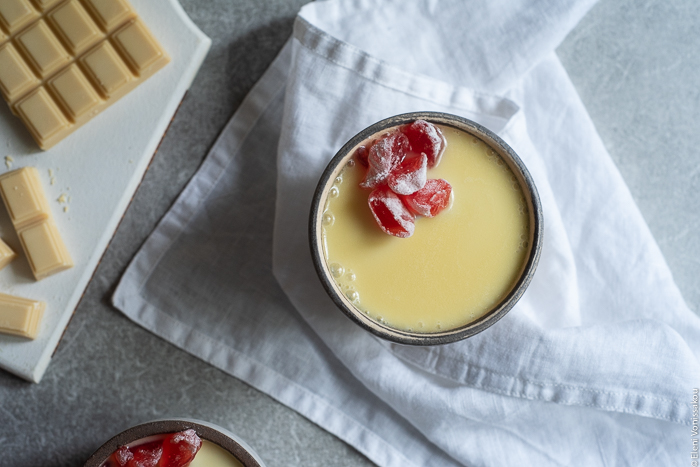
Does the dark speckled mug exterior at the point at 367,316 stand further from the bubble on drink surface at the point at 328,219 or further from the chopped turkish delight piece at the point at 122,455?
the chopped turkish delight piece at the point at 122,455

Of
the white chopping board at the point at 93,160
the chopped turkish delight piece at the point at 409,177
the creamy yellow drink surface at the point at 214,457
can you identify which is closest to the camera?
Result: the chopped turkish delight piece at the point at 409,177

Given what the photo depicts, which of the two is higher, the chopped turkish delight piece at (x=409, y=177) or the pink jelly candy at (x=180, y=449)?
the chopped turkish delight piece at (x=409, y=177)

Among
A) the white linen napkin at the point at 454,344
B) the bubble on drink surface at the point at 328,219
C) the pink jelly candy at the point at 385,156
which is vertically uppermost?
the pink jelly candy at the point at 385,156

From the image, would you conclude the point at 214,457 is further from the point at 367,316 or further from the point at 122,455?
the point at 367,316

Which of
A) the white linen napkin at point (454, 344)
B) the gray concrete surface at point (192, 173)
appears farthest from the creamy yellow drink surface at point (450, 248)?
the gray concrete surface at point (192, 173)

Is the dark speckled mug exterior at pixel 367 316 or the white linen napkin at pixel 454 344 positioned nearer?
the dark speckled mug exterior at pixel 367 316

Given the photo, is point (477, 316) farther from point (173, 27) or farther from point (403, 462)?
point (173, 27)
